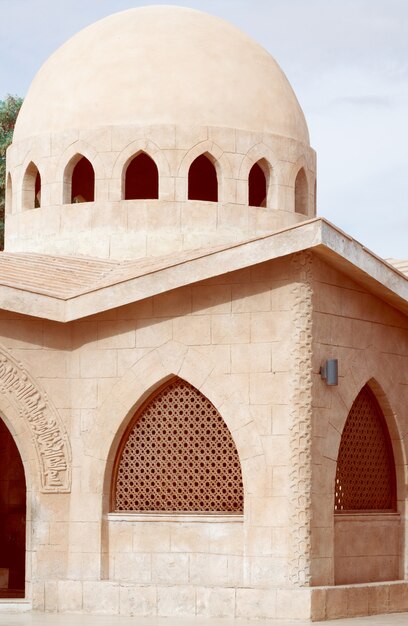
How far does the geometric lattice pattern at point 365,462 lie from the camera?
16500 mm

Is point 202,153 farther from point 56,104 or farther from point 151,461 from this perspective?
point 151,461

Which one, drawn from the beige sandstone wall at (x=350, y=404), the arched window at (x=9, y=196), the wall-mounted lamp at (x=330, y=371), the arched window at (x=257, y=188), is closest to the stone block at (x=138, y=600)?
the beige sandstone wall at (x=350, y=404)

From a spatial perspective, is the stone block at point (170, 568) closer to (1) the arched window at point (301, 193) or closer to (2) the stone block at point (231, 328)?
(2) the stone block at point (231, 328)

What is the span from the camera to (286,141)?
789 inches

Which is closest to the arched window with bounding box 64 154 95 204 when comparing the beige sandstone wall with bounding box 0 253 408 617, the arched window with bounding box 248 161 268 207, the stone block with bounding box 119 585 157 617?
the arched window with bounding box 248 161 268 207

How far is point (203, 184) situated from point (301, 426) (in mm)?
6642

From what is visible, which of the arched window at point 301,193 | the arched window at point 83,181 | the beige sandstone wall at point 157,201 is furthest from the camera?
the arched window at point 83,181

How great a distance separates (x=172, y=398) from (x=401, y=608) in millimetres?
3592

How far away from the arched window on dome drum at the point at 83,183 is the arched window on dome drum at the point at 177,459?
580 cm

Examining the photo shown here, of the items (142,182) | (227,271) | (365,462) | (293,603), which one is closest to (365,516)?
(365,462)

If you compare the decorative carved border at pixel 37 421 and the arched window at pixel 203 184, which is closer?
the decorative carved border at pixel 37 421

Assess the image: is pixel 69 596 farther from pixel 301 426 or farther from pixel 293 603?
pixel 301 426

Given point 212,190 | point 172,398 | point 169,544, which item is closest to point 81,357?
point 172,398

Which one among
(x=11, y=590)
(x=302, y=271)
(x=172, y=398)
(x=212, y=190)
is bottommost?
(x=11, y=590)
